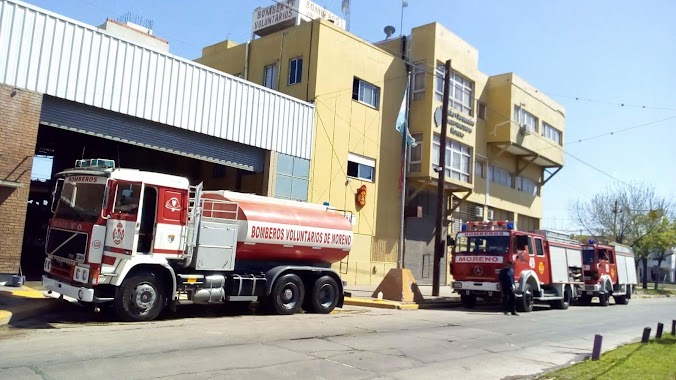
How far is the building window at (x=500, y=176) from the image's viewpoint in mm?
36447

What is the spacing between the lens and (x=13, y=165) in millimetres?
14180

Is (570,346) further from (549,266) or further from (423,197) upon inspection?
(423,197)

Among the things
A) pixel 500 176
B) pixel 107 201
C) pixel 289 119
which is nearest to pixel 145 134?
pixel 289 119

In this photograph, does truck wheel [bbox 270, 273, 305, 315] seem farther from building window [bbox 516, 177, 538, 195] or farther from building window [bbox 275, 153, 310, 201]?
building window [bbox 516, 177, 538, 195]

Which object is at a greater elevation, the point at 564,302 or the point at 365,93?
the point at 365,93

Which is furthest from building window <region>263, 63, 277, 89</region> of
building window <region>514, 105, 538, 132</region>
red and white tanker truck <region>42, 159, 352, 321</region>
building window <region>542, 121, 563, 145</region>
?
building window <region>542, 121, 563, 145</region>

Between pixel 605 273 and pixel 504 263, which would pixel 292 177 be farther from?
pixel 605 273

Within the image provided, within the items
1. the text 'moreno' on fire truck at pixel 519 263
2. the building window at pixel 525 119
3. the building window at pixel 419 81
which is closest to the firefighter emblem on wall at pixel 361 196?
the text 'moreno' on fire truck at pixel 519 263

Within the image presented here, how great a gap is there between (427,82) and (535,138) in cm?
1272

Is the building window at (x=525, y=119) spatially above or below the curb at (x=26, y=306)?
above

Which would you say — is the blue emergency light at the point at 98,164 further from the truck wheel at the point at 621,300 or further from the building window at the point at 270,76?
the truck wheel at the point at 621,300

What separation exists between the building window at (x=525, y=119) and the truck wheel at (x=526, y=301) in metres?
18.1

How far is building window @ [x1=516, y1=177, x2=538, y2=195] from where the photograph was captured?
40.1 metres

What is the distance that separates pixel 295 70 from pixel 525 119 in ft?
62.6
